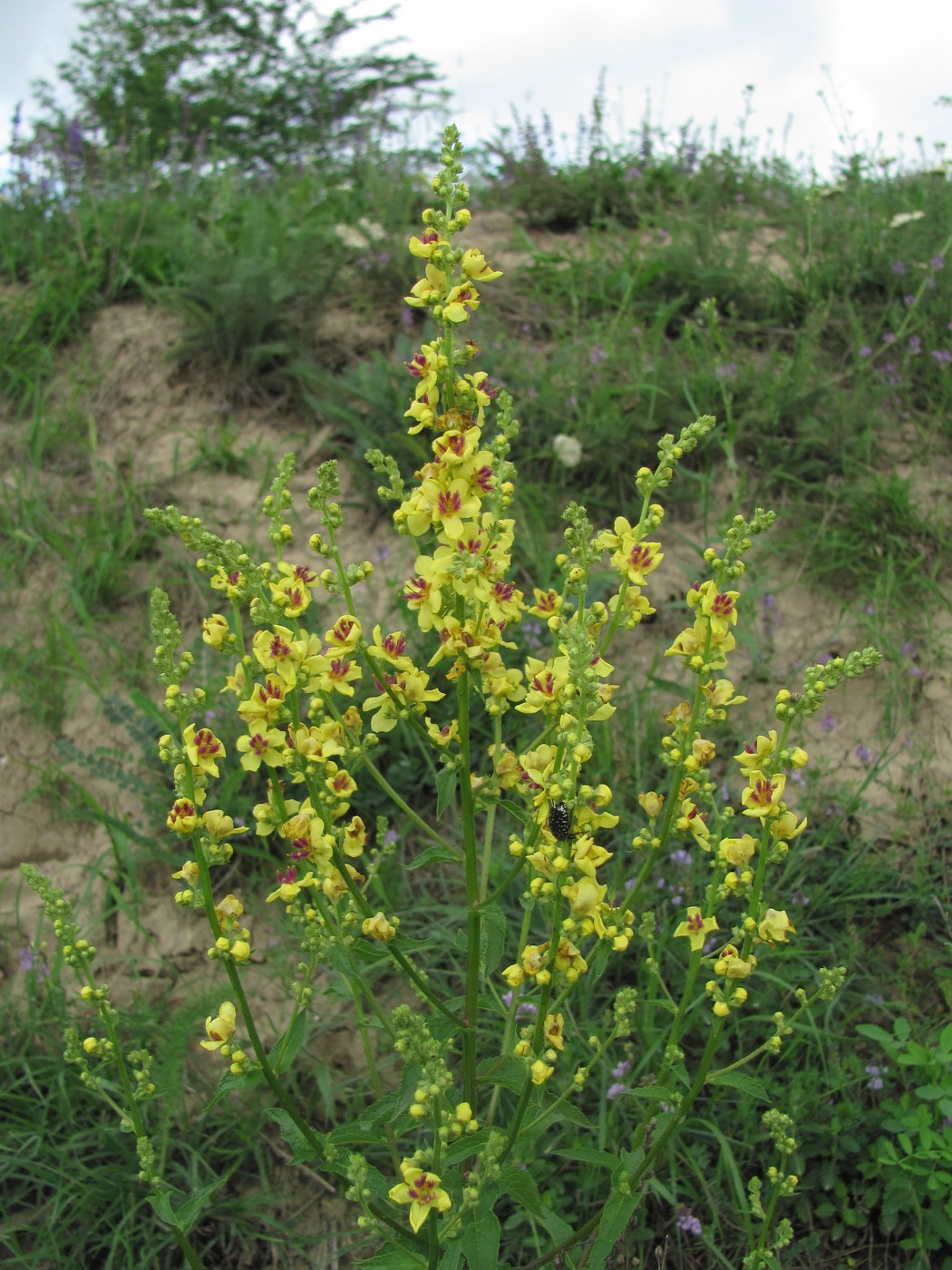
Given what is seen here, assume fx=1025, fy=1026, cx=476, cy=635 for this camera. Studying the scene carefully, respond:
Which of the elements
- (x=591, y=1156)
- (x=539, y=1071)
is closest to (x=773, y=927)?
(x=539, y=1071)

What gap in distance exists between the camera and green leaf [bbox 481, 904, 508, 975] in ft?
6.40

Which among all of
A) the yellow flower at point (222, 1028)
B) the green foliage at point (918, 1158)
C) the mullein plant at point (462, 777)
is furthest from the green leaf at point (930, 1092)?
the yellow flower at point (222, 1028)

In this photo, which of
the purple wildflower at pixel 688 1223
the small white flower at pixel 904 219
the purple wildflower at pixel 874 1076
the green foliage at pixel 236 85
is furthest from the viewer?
the green foliage at pixel 236 85

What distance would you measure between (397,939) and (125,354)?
416 cm

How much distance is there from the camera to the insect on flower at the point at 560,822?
5.51 ft

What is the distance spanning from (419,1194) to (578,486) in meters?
3.09

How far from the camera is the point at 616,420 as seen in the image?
164 inches

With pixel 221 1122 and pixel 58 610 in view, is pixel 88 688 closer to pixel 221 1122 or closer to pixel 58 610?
pixel 58 610

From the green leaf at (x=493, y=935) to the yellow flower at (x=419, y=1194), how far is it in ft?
1.39

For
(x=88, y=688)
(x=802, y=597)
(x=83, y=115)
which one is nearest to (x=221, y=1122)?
(x=88, y=688)

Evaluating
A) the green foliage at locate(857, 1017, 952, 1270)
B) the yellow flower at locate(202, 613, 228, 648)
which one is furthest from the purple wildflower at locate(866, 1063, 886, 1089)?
the yellow flower at locate(202, 613, 228, 648)

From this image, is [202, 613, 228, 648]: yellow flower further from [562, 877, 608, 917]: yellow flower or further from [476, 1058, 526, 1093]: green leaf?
[476, 1058, 526, 1093]: green leaf

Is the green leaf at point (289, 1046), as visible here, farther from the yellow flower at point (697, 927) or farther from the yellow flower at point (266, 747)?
the yellow flower at point (697, 927)

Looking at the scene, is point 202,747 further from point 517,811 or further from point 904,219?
point 904,219
